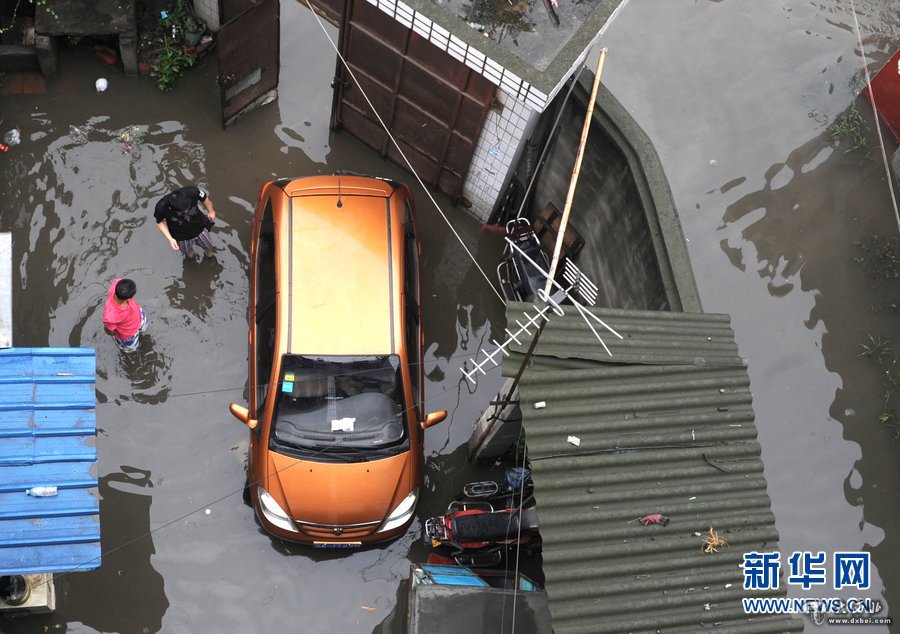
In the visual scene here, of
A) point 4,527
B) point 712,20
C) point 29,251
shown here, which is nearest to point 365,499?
point 4,527

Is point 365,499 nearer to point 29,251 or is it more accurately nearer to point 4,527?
point 4,527

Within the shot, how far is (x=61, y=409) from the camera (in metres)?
7.09

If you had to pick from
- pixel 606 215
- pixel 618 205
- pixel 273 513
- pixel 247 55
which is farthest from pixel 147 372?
pixel 618 205

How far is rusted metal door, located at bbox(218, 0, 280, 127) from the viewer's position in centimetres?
978

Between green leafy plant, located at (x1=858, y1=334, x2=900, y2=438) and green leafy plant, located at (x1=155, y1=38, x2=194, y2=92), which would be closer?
green leafy plant, located at (x1=858, y1=334, x2=900, y2=438)

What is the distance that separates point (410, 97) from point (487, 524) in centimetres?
499

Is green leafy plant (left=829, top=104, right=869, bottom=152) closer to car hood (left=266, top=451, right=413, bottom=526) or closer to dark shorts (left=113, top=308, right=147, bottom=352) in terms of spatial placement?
car hood (left=266, top=451, right=413, bottom=526)

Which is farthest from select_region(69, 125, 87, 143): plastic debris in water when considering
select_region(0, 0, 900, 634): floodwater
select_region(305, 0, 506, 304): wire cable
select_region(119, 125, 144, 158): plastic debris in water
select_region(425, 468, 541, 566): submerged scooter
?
select_region(425, 468, 541, 566): submerged scooter

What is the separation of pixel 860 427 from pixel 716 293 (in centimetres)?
215

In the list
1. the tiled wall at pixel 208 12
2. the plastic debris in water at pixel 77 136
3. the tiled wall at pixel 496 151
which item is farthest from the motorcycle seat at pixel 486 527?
the tiled wall at pixel 208 12

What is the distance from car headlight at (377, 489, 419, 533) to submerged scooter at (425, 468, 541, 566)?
0.96 ft

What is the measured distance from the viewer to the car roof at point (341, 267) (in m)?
8.52

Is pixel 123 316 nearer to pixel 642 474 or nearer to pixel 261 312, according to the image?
pixel 261 312

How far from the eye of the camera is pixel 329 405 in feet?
27.8
